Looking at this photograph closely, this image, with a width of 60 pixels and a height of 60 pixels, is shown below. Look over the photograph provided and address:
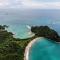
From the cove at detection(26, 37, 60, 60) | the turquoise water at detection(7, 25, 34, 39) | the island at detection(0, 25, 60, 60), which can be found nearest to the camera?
the island at detection(0, 25, 60, 60)

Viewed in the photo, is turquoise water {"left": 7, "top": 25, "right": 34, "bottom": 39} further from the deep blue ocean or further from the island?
the island

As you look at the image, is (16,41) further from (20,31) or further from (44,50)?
(44,50)

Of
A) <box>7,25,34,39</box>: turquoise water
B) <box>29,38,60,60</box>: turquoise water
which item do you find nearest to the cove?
<box>29,38,60,60</box>: turquoise water

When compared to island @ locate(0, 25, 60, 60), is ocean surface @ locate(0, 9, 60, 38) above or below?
above

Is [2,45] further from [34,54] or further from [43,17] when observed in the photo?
[43,17]

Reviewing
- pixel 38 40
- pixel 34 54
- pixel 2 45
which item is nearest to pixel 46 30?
pixel 38 40

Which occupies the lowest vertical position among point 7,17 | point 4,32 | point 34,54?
point 34,54

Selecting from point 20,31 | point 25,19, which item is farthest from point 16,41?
point 25,19

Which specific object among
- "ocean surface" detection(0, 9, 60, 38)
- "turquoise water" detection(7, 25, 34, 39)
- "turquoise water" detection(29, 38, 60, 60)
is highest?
"ocean surface" detection(0, 9, 60, 38)
